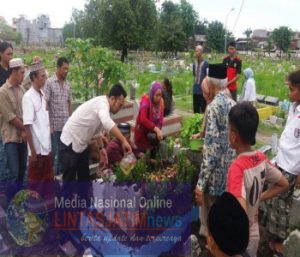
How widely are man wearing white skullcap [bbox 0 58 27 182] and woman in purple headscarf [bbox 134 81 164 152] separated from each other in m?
1.41

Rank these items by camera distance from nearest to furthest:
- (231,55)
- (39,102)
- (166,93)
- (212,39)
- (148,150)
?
(39,102) → (148,150) → (166,93) → (231,55) → (212,39)

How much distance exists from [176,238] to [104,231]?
0.73 metres

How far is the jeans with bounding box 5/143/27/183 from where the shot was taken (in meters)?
3.92

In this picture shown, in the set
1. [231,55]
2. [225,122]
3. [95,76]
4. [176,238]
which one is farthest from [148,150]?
[231,55]

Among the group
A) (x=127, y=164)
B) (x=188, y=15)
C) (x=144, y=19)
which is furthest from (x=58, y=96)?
(x=188, y=15)

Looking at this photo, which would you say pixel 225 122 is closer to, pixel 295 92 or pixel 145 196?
pixel 295 92

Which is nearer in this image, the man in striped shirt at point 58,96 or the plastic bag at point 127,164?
the plastic bag at point 127,164

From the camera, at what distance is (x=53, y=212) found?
4074mm

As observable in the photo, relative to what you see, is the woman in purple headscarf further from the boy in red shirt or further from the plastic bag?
the boy in red shirt

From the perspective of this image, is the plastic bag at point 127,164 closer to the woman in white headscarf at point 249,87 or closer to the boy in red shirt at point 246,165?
the boy in red shirt at point 246,165

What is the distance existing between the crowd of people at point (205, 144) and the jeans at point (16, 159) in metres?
0.01

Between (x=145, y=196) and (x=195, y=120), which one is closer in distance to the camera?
(x=145, y=196)

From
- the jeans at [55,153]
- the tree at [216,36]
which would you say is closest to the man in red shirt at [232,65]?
the jeans at [55,153]

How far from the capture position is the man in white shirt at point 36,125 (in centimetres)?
364
